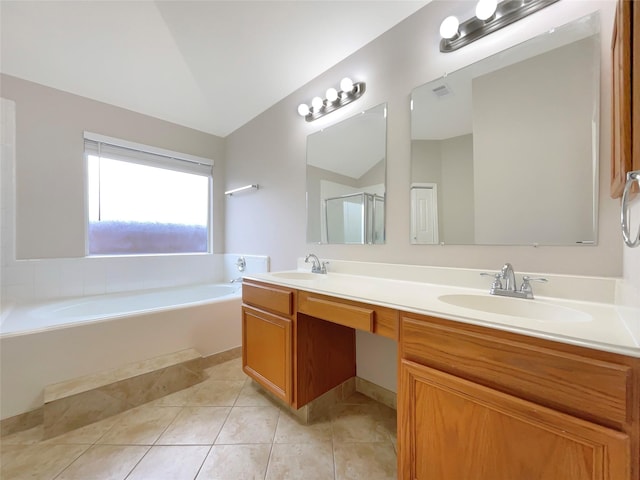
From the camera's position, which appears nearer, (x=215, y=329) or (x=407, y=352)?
(x=407, y=352)

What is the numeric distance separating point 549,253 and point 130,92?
3.44m

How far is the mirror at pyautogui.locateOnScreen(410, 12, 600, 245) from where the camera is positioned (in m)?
0.96

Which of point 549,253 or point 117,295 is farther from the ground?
point 549,253

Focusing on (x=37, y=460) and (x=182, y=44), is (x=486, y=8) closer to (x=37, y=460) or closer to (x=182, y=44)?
(x=182, y=44)

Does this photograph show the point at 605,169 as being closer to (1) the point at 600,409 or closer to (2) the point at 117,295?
(1) the point at 600,409

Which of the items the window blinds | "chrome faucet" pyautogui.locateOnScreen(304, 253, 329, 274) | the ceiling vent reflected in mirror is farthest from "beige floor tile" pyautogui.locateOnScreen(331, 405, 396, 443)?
the window blinds

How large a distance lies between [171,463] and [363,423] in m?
1.00

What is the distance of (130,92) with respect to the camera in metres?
2.31

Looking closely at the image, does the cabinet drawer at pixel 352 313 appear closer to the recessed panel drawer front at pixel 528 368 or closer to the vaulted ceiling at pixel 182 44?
the recessed panel drawer front at pixel 528 368

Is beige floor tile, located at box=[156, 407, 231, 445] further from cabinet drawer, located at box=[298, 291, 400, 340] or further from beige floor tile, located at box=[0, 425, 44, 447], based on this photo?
cabinet drawer, located at box=[298, 291, 400, 340]

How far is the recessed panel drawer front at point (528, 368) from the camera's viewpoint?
54 cm

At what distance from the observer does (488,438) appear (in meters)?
0.70

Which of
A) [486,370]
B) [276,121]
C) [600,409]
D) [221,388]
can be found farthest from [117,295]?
[600,409]

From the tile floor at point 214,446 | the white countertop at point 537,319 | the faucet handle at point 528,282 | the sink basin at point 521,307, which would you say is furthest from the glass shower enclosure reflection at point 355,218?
the tile floor at point 214,446
